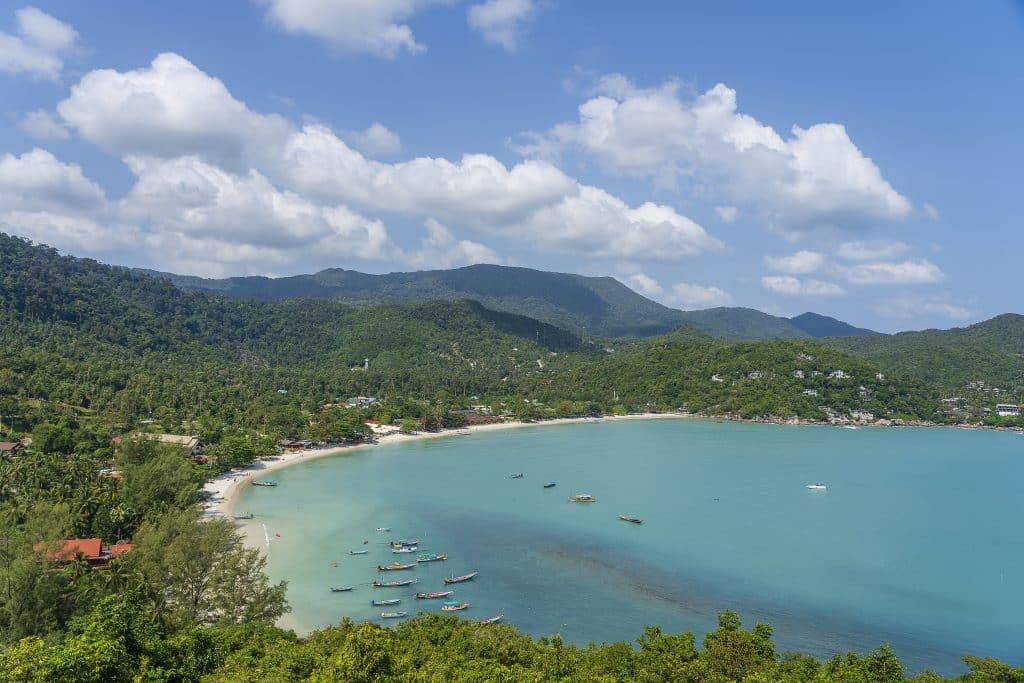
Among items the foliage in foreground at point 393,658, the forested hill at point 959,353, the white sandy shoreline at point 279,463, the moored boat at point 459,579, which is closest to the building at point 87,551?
the foliage in foreground at point 393,658

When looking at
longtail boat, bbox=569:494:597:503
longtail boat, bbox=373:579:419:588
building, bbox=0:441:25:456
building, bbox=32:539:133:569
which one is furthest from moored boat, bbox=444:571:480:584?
building, bbox=0:441:25:456

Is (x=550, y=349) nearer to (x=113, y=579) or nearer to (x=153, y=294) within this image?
(x=153, y=294)

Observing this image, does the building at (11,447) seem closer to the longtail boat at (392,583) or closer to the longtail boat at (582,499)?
the longtail boat at (392,583)

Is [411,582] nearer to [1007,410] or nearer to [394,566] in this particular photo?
[394,566]

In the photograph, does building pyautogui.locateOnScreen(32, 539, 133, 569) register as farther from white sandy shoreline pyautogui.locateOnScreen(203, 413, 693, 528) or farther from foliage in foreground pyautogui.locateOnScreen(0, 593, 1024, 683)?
white sandy shoreline pyautogui.locateOnScreen(203, 413, 693, 528)

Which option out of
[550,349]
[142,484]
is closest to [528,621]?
[142,484]

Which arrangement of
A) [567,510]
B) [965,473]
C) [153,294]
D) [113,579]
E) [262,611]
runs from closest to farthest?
[113,579] < [262,611] < [567,510] < [965,473] < [153,294]
